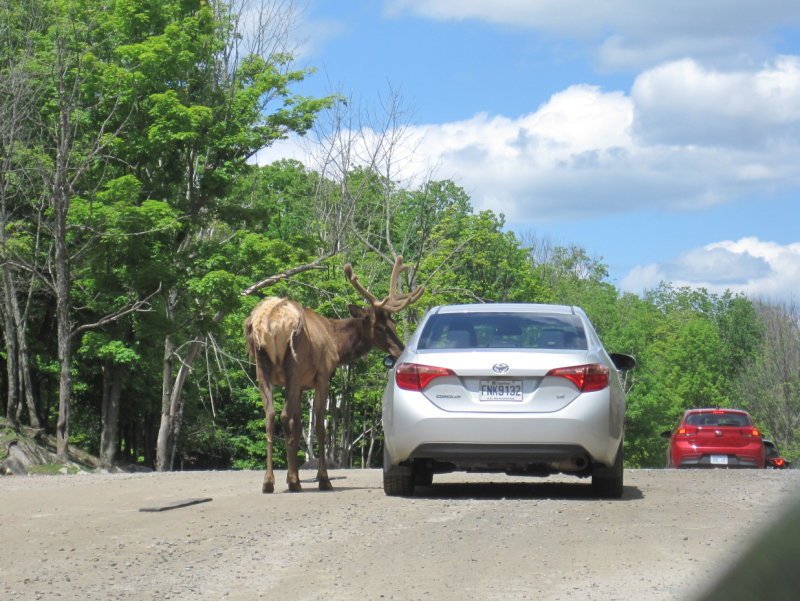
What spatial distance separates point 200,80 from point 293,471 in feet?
83.8

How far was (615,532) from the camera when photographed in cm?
897

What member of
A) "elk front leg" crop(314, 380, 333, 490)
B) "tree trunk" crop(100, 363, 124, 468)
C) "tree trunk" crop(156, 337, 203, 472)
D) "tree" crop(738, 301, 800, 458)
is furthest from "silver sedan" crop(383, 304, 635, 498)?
"tree" crop(738, 301, 800, 458)

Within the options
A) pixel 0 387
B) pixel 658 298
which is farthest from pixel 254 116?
pixel 658 298

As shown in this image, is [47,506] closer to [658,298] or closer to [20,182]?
[20,182]

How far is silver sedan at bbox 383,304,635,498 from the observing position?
10703mm

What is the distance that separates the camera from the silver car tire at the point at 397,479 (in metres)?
11.5

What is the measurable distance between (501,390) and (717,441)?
16590 millimetres

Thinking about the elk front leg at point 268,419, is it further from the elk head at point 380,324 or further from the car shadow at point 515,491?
the elk head at point 380,324

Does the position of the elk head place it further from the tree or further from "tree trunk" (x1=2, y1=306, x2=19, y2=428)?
the tree

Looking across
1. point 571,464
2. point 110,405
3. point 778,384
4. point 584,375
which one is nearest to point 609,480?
point 571,464

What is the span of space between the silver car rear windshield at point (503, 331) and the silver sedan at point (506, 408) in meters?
0.03

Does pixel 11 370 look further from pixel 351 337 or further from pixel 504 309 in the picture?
pixel 504 309

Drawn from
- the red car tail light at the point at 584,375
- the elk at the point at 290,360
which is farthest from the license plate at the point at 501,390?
the elk at the point at 290,360

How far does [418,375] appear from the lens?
11008 mm
